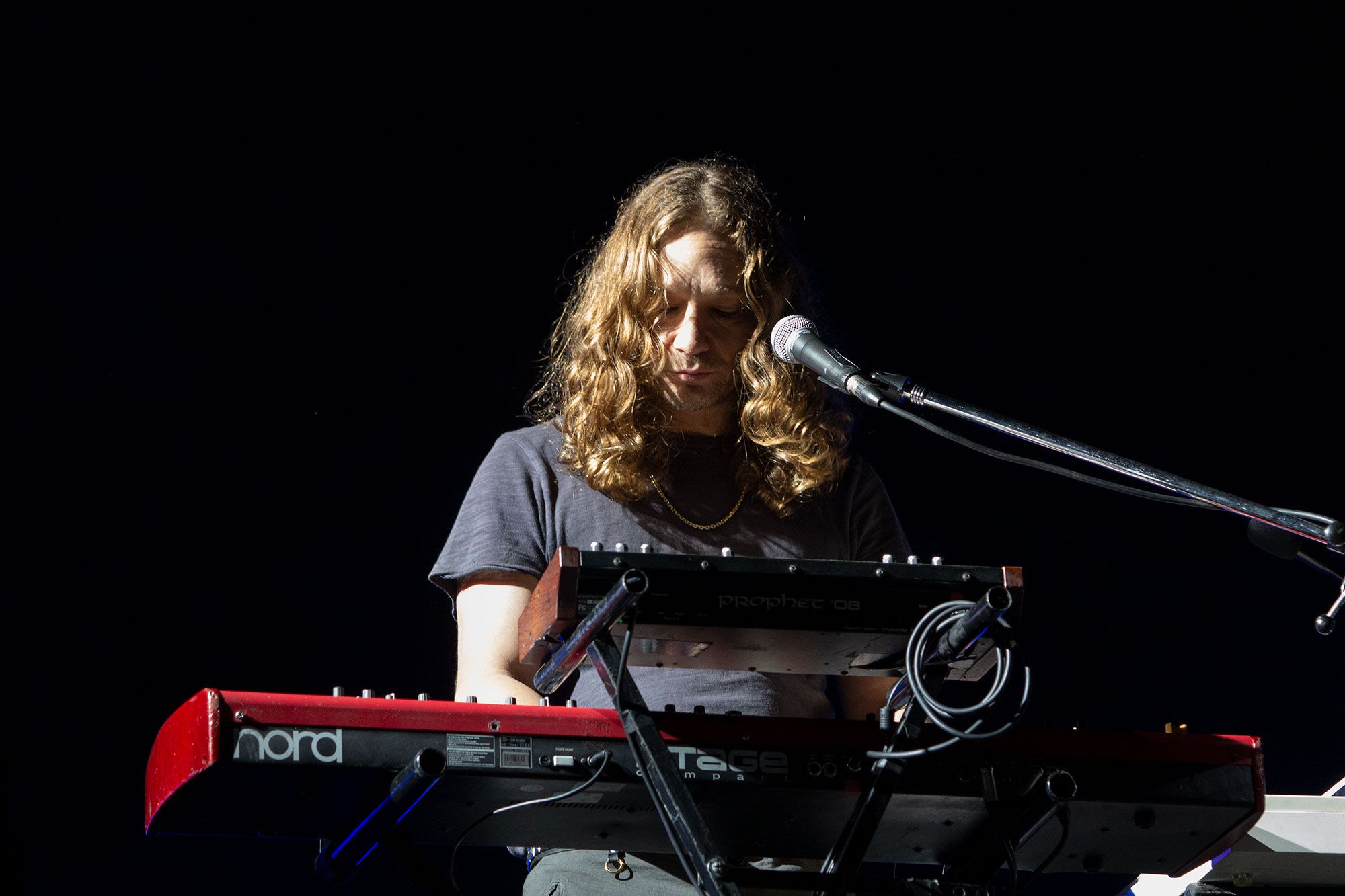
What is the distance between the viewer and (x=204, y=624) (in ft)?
9.68

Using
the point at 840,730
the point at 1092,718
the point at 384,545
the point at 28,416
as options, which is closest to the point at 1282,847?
the point at 840,730

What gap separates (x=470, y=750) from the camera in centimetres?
144

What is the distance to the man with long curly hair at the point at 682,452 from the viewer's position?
6.70ft

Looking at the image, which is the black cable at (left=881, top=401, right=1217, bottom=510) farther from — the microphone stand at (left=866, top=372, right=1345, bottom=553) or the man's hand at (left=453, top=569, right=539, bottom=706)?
the man's hand at (left=453, top=569, right=539, bottom=706)

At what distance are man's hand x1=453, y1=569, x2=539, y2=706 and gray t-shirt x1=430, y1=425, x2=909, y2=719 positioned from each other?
2 cm

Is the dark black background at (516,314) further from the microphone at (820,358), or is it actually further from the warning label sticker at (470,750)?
the warning label sticker at (470,750)

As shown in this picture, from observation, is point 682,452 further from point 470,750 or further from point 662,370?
point 470,750

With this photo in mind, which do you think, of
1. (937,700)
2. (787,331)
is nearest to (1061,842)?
(937,700)

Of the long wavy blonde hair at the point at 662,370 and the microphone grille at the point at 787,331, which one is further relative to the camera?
the long wavy blonde hair at the point at 662,370

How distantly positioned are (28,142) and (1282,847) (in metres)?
2.79

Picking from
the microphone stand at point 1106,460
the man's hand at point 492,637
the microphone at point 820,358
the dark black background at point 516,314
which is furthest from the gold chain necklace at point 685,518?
the dark black background at point 516,314

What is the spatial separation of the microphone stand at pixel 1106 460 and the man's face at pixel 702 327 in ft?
2.30

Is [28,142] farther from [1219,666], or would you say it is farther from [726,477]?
[1219,666]

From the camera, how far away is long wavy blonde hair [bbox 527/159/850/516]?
2230mm
